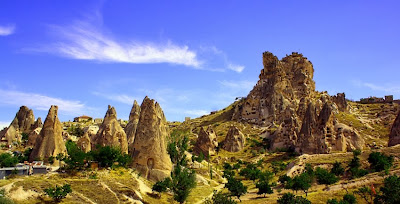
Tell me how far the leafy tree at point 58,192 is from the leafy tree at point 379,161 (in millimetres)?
33699

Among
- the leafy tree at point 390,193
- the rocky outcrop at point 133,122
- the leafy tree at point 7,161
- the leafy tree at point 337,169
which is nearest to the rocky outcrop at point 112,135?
the rocky outcrop at point 133,122

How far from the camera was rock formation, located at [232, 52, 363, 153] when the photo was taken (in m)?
61.6

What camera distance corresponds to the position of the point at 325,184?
4425 cm

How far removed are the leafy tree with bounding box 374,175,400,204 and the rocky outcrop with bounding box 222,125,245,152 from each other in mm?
37538

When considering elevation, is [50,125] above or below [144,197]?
above

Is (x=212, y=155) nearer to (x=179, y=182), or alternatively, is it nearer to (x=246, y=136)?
(x=246, y=136)

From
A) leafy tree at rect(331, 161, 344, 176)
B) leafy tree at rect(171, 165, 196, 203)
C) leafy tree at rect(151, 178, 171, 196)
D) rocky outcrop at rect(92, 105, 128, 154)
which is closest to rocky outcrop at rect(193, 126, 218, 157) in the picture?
rocky outcrop at rect(92, 105, 128, 154)

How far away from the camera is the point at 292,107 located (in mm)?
84750

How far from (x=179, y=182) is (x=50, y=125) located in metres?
17.7

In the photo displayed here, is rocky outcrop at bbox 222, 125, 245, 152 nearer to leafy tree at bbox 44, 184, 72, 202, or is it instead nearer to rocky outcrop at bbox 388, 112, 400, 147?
rocky outcrop at bbox 388, 112, 400, 147

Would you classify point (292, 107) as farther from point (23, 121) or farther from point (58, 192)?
point (58, 192)

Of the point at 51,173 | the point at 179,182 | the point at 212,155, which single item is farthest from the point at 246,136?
the point at 51,173

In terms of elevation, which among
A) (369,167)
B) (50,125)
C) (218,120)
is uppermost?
(218,120)

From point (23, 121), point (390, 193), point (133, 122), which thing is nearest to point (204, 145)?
point (133, 122)
